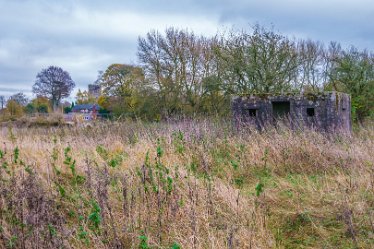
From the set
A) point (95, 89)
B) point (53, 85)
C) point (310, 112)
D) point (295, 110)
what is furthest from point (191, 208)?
point (53, 85)

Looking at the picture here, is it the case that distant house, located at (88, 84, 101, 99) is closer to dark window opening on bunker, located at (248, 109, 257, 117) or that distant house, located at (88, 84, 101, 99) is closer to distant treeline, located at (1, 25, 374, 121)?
distant treeline, located at (1, 25, 374, 121)

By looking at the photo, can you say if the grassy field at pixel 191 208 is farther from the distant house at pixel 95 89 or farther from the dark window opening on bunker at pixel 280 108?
the distant house at pixel 95 89

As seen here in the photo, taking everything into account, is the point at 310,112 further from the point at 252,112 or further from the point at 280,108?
the point at 252,112

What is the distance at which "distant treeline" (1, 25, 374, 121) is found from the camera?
18.1 m

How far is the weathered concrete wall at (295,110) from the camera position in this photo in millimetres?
10422

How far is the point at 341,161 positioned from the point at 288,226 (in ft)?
8.44

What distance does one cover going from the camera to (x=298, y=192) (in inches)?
191

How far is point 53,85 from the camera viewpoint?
169ft

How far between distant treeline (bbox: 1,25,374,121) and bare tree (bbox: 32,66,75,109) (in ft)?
83.0

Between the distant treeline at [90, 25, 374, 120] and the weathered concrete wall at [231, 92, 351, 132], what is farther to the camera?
the distant treeline at [90, 25, 374, 120]

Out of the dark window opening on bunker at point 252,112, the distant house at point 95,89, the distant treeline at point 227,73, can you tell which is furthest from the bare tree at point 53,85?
the dark window opening on bunker at point 252,112

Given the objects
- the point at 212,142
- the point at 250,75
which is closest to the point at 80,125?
the point at 212,142

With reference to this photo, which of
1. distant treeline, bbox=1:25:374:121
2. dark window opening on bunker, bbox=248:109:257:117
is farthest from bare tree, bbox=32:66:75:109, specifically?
dark window opening on bunker, bbox=248:109:257:117

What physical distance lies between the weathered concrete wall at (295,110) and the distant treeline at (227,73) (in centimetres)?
504
